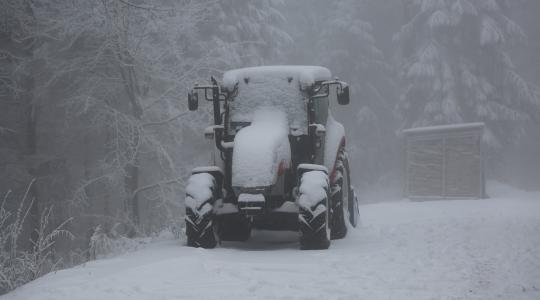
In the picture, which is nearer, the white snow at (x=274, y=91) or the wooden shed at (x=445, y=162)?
the white snow at (x=274, y=91)

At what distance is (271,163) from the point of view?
6703 mm

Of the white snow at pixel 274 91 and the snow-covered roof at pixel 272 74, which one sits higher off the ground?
the snow-covered roof at pixel 272 74

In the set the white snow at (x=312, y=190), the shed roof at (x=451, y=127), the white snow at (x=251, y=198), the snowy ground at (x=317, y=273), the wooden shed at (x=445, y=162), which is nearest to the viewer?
the snowy ground at (x=317, y=273)

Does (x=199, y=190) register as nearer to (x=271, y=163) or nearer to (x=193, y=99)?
(x=271, y=163)

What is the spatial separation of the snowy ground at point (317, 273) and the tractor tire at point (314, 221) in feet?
0.85

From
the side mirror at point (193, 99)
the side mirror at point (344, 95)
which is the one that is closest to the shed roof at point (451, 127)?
the side mirror at point (344, 95)

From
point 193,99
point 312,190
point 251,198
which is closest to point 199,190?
point 251,198

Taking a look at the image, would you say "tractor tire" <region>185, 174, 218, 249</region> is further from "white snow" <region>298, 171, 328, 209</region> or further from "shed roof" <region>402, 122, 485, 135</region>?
"shed roof" <region>402, 122, 485, 135</region>

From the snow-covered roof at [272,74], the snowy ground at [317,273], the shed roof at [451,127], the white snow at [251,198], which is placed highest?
the snow-covered roof at [272,74]

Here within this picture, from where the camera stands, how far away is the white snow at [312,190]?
22.2 feet

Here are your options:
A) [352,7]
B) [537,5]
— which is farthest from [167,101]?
[537,5]

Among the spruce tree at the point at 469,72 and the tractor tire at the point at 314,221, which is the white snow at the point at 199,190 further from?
the spruce tree at the point at 469,72

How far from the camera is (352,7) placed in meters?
36.6

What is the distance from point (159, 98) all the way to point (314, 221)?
9.35m
